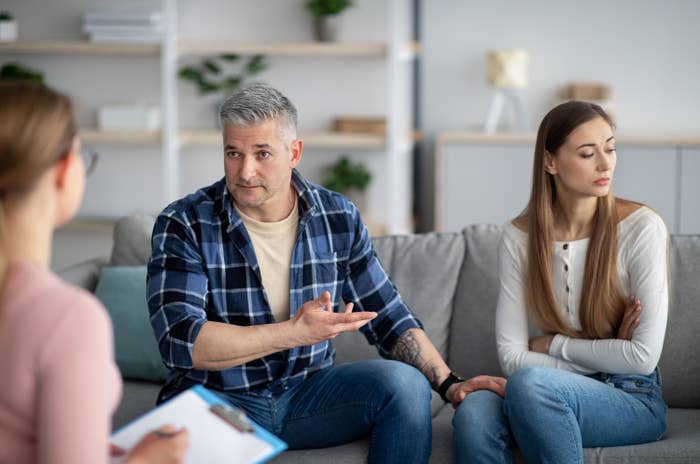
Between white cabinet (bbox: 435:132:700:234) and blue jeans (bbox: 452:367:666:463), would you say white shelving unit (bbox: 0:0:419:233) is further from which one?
blue jeans (bbox: 452:367:666:463)

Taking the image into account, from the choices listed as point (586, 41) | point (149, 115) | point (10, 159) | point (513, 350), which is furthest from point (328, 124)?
point (10, 159)

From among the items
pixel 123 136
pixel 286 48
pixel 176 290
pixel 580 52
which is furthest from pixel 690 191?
pixel 176 290

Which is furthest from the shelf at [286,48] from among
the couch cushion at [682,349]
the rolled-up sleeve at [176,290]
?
the rolled-up sleeve at [176,290]

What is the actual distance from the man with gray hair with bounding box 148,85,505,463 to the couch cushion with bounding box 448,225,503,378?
0.33 m

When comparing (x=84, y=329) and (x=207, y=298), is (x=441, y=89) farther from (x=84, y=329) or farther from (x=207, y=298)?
(x=84, y=329)

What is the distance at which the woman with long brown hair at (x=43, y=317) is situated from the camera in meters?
1.15

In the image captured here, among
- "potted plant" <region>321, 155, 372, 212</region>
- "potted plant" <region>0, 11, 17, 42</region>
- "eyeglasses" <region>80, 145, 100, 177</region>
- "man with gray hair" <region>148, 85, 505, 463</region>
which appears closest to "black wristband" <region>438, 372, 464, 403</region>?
"man with gray hair" <region>148, 85, 505, 463</region>

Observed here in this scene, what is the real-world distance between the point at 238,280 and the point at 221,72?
9.96ft

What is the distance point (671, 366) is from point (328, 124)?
2.93 metres

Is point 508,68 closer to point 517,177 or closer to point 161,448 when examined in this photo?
point 517,177

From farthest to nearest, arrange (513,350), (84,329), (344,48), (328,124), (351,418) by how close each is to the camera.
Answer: (328,124)
(344,48)
(513,350)
(351,418)
(84,329)

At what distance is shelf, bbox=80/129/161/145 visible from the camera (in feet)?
15.9

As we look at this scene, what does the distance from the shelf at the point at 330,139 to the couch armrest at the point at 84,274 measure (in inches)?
76.3

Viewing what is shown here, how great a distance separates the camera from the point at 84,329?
1.16 m
